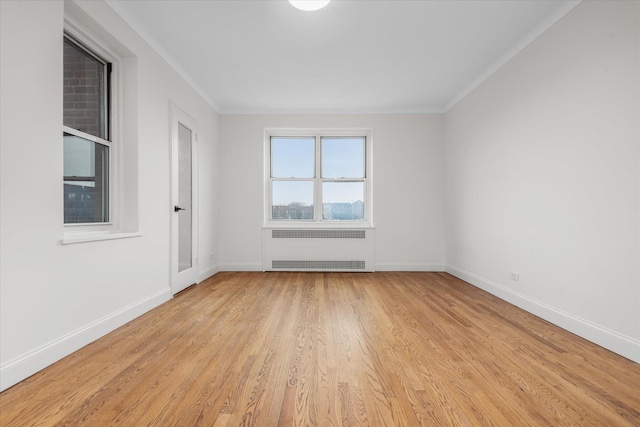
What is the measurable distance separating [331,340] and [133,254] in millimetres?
1970

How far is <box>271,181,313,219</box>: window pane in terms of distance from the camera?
17.7ft

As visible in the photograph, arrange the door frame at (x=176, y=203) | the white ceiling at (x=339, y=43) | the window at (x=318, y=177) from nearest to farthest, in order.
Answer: the white ceiling at (x=339, y=43), the door frame at (x=176, y=203), the window at (x=318, y=177)

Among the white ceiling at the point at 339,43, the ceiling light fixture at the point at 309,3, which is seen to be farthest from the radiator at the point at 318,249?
the ceiling light fixture at the point at 309,3

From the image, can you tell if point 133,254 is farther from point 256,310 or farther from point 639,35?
point 639,35

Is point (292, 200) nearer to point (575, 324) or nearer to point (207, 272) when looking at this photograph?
point (207, 272)

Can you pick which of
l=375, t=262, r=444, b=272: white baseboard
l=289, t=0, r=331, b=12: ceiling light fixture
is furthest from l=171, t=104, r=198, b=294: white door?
l=375, t=262, r=444, b=272: white baseboard

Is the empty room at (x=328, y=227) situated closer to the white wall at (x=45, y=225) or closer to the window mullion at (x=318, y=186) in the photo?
the white wall at (x=45, y=225)

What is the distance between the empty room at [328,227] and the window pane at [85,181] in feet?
0.07

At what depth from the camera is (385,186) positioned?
16.9ft

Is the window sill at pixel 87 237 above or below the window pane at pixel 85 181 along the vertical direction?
below

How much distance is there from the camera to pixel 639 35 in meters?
2.00

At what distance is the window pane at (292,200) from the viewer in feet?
17.7

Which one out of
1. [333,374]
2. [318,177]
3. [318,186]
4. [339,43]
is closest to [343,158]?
[318,177]

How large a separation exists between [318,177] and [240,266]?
2.06m
